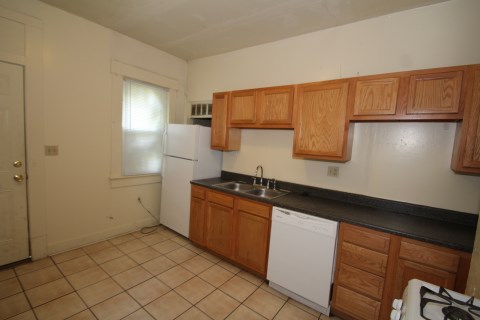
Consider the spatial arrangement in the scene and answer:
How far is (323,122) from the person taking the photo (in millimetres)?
2113

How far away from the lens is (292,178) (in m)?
2.65

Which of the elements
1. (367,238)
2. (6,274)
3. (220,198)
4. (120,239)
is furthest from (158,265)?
(367,238)

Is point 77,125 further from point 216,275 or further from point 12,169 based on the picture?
point 216,275

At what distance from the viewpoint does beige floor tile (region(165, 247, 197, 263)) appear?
2.63m

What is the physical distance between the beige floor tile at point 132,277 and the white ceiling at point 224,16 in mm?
2758

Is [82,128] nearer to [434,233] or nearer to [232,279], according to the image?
[232,279]

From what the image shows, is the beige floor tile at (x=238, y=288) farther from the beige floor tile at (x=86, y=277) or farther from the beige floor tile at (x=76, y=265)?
the beige floor tile at (x=76, y=265)

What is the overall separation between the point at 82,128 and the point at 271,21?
2499 mm

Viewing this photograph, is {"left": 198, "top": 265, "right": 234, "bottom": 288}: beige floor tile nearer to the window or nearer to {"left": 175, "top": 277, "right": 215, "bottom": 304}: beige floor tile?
{"left": 175, "top": 277, "right": 215, "bottom": 304}: beige floor tile

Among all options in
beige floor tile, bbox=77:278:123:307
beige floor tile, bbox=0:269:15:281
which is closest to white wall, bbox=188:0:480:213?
beige floor tile, bbox=77:278:123:307

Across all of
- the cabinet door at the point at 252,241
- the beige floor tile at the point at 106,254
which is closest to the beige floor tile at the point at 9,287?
the beige floor tile at the point at 106,254

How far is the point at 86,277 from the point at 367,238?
2.63 meters

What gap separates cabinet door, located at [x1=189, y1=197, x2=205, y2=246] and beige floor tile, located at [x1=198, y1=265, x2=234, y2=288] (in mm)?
413

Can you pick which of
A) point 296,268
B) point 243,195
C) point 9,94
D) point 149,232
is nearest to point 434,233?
point 296,268
